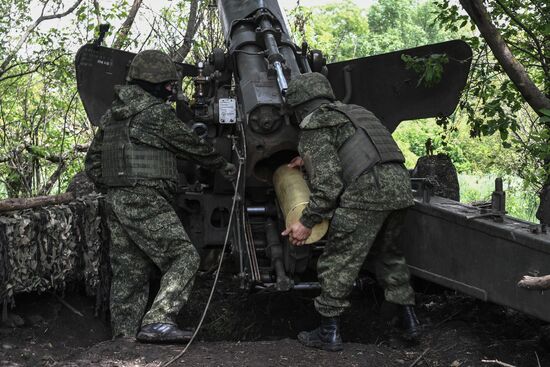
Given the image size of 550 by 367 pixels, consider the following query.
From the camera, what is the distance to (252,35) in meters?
6.32

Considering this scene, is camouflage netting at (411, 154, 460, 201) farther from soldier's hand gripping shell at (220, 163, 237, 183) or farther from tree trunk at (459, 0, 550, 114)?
soldier's hand gripping shell at (220, 163, 237, 183)

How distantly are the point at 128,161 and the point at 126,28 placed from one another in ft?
17.2

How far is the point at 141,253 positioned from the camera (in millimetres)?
5363

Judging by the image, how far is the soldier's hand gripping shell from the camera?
A: 548cm

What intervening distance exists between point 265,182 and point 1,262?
1.91m

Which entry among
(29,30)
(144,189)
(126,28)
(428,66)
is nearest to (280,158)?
(144,189)

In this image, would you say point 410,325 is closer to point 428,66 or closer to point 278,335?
point 278,335

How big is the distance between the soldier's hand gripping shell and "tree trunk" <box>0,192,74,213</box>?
1177mm

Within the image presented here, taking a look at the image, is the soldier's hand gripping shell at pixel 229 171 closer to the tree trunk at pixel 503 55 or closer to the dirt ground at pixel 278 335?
the dirt ground at pixel 278 335

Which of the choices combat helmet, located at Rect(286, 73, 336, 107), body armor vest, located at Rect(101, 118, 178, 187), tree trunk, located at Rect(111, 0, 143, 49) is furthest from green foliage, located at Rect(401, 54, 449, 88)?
tree trunk, located at Rect(111, 0, 143, 49)

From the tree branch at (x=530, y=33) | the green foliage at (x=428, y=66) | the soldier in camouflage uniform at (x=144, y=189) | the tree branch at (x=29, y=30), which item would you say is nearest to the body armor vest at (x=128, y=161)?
the soldier in camouflage uniform at (x=144, y=189)

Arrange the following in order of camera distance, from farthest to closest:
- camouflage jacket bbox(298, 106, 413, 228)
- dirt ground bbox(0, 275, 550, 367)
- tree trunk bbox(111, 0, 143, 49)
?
tree trunk bbox(111, 0, 143, 49) < camouflage jacket bbox(298, 106, 413, 228) < dirt ground bbox(0, 275, 550, 367)

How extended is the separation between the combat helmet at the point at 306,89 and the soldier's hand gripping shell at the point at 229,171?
0.70m

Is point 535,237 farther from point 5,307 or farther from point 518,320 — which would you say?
point 5,307
